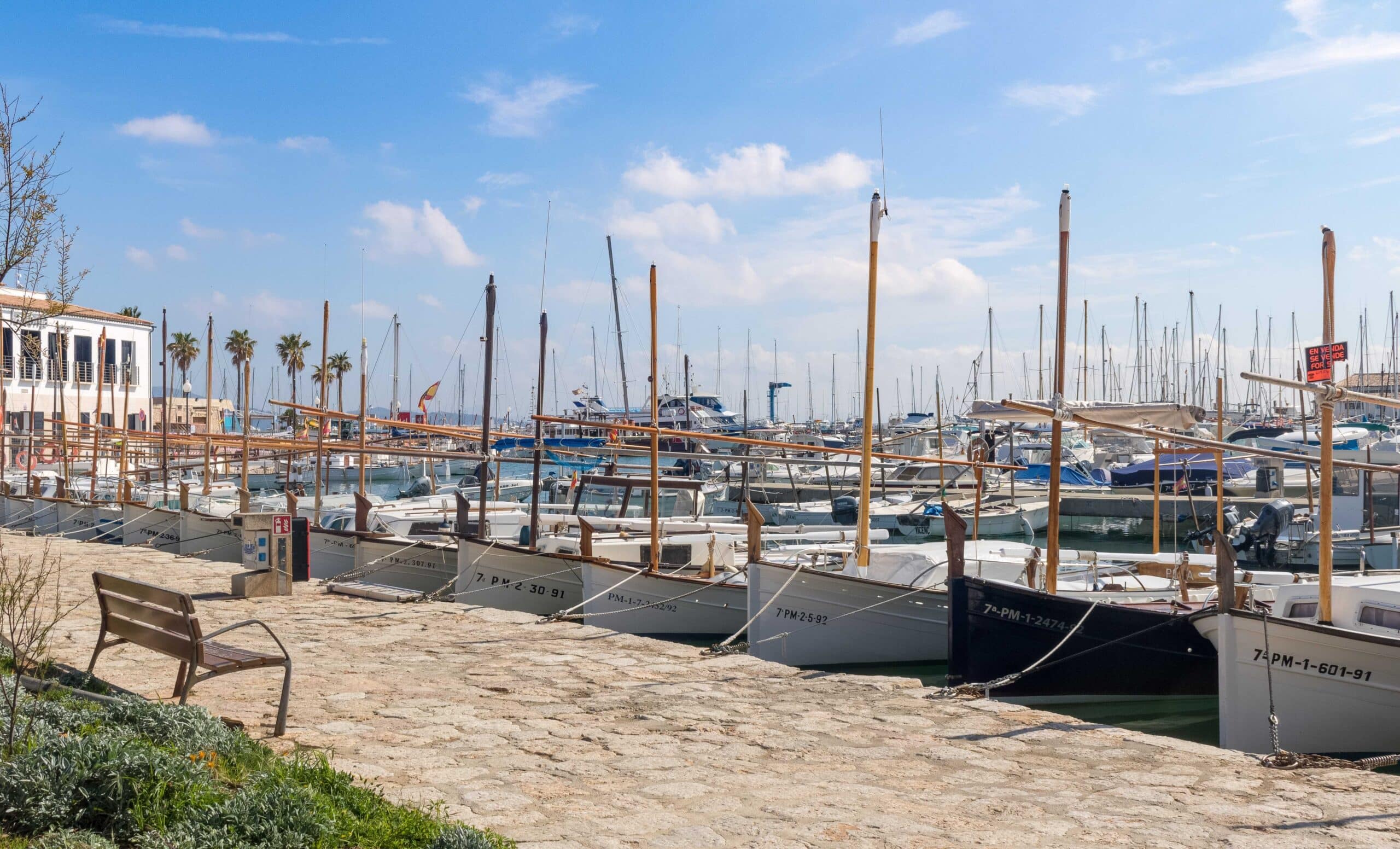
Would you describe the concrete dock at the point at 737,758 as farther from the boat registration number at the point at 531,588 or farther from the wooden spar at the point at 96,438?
the wooden spar at the point at 96,438

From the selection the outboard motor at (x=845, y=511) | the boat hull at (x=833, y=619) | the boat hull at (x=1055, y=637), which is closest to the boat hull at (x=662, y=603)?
the boat hull at (x=833, y=619)

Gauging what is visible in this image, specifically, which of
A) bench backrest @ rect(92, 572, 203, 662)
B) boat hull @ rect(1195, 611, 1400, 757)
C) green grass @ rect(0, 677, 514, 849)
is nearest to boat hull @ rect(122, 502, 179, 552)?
bench backrest @ rect(92, 572, 203, 662)

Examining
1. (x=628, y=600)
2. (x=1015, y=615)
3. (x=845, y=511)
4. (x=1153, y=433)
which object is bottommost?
(x=845, y=511)

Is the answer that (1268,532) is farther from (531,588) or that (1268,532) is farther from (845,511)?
(531,588)

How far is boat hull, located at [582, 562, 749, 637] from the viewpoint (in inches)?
674

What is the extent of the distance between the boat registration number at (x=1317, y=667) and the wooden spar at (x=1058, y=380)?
2985mm

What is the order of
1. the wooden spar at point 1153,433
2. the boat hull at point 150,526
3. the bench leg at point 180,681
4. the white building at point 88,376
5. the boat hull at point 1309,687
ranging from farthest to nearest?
the white building at point 88,376
the boat hull at point 150,526
the wooden spar at point 1153,433
the boat hull at point 1309,687
the bench leg at point 180,681

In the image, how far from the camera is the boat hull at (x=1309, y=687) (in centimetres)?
1041

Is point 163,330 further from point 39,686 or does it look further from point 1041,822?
point 1041,822

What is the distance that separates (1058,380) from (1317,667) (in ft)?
14.4

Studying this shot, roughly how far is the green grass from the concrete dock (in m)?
0.62

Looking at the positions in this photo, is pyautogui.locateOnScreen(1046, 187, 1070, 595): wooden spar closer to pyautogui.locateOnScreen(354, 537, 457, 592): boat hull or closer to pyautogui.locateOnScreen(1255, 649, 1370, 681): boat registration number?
pyautogui.locateOnScreen(1255, 649, 1370, 681): boat registration number

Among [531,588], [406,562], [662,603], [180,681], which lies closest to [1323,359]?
[662,603]

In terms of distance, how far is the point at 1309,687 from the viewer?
34.5 ft
